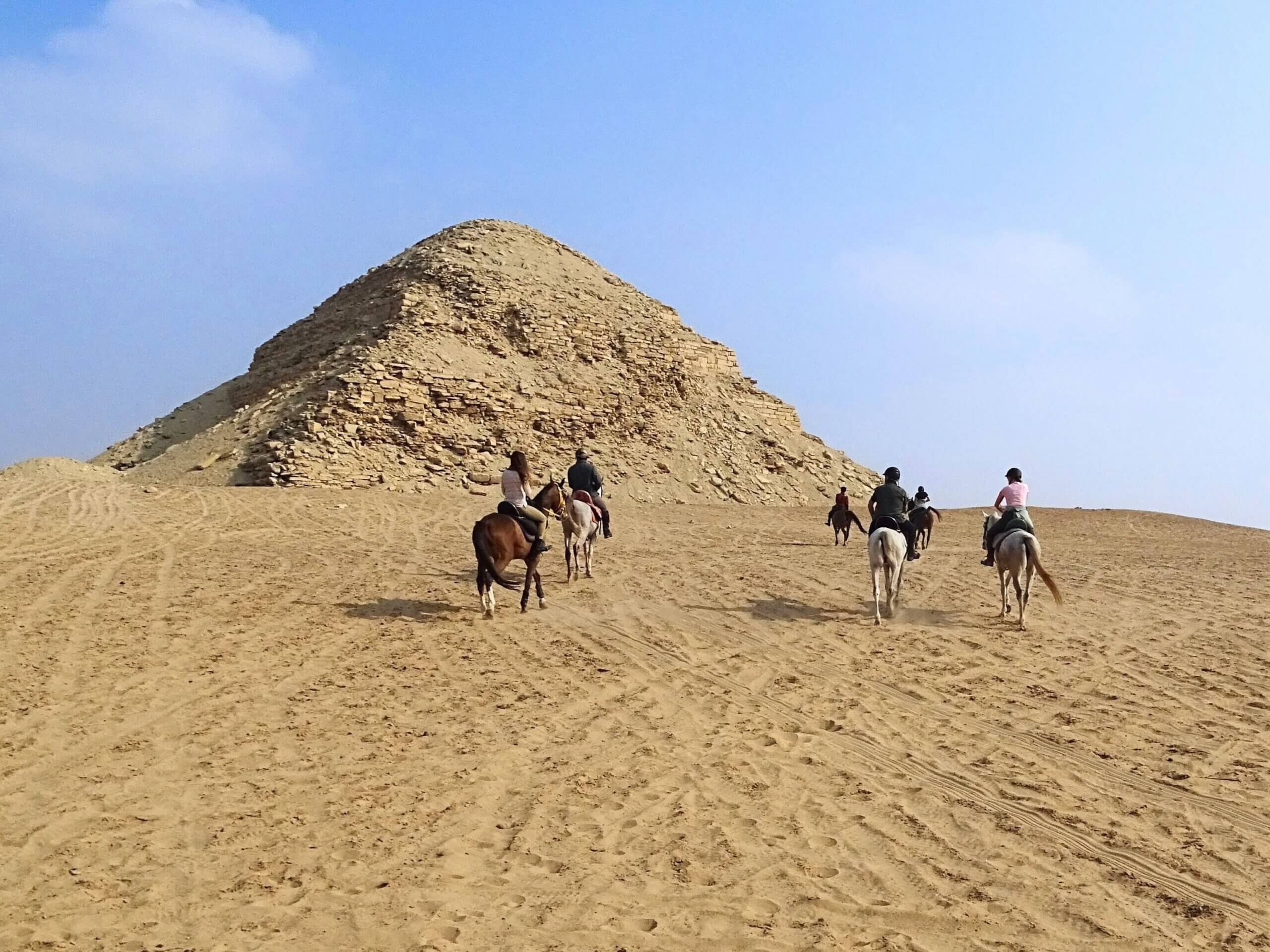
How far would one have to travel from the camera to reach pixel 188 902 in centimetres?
532

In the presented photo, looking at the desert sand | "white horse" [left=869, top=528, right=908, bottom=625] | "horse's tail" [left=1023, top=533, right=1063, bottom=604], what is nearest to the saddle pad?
"horse's tail" [left=1023, top=533, right=1063, bottom=604]

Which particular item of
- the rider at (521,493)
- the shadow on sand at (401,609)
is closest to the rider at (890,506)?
the rider at (521,493)

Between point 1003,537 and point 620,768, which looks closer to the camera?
point 620,768

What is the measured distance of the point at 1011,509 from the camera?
13.2 m

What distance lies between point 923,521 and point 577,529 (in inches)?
346

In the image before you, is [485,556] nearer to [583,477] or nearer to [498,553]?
[498,553]

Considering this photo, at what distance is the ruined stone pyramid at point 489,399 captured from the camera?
35.3 meters

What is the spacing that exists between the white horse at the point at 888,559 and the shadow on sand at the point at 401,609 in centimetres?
543

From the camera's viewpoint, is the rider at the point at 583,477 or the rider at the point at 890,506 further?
the rider at the point at 583,477

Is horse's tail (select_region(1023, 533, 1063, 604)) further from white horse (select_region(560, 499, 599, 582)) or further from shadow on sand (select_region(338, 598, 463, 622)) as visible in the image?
shadow on sand (select_region(338, 598, 463, 622))

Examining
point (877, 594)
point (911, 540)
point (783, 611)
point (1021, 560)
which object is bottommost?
point (783, 611)

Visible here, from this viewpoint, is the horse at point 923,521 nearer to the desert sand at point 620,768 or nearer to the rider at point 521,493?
the desert sand at point 620,768

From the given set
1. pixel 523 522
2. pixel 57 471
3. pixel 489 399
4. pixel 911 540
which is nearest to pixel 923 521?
pixel 911 540

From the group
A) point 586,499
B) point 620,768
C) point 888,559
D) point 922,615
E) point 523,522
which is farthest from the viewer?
point 586,499
